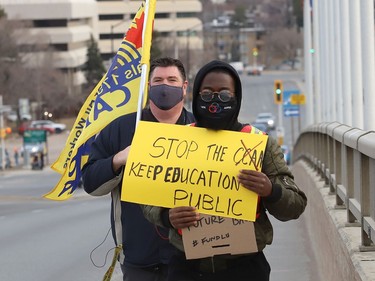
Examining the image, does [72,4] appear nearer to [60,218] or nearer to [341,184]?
[60,218]

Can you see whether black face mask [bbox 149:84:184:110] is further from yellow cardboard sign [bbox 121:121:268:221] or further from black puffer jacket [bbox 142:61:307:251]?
black puffer jacket [bbox 142:61:307:251]

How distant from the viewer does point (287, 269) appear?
14.7 m

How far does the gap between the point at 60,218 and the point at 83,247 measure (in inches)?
298

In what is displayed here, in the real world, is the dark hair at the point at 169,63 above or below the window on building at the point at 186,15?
below

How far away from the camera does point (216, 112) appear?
20.0 ft

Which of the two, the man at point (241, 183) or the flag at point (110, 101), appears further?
the flag at point (110, 101)

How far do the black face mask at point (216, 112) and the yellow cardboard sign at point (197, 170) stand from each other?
68 millimetres

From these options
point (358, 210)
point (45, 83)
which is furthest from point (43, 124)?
point (358, 210)

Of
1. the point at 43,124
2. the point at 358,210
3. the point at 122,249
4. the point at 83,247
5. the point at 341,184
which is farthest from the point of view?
the point at 43,124

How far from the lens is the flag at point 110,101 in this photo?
356 inches

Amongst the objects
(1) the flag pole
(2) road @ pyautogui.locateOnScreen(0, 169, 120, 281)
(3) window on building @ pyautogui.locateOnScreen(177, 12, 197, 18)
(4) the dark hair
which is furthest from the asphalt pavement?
(3) window on building @ pyautogui.locateOnScreen(177, 12, 197, 18)

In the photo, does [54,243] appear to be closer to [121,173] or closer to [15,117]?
[121,173]

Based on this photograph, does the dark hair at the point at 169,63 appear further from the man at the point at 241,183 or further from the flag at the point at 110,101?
the man at the point at 241,183

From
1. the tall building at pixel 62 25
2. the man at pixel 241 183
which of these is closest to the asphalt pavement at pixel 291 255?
the man at pixel 241 183
